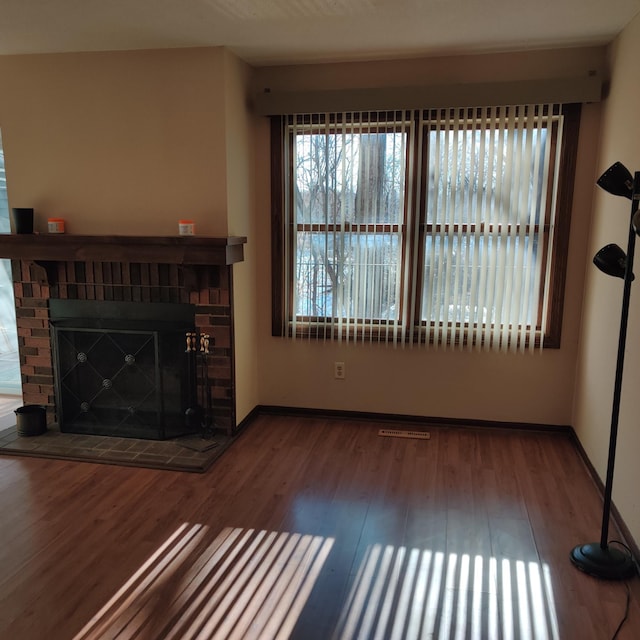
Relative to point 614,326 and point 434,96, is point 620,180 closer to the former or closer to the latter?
point 614,326

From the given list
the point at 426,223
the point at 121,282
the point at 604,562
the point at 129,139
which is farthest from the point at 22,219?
the point at 604,562

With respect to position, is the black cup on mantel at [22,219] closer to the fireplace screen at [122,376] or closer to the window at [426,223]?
the fireplace screen at [122,376]

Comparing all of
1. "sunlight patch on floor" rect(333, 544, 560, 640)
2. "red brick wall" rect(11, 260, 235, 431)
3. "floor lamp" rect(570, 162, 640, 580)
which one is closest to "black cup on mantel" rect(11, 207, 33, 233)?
"red brick wall" rect(11, 260, 235, 431)

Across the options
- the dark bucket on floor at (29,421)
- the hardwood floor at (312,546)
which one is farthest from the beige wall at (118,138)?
the hardwood floor at (312,546)

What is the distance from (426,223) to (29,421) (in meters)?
2.80

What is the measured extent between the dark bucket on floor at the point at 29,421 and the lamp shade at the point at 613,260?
3300 millimetres

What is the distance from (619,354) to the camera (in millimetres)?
2131

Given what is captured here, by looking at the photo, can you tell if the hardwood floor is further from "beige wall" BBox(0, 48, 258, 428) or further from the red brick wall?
"beige wall" BBox(0, 48, 258, 428)

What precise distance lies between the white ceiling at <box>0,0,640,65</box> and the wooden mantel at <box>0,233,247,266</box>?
42.5 inches

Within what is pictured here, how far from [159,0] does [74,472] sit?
243 cm

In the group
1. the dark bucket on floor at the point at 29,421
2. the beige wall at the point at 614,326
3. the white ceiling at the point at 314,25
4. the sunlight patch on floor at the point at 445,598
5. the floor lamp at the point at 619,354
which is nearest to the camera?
the sunlight patch on floor at the point at 445,598

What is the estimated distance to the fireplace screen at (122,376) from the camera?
3.43 metres

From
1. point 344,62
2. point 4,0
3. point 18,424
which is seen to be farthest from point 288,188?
point 18,424

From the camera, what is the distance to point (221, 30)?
287 centimetres
